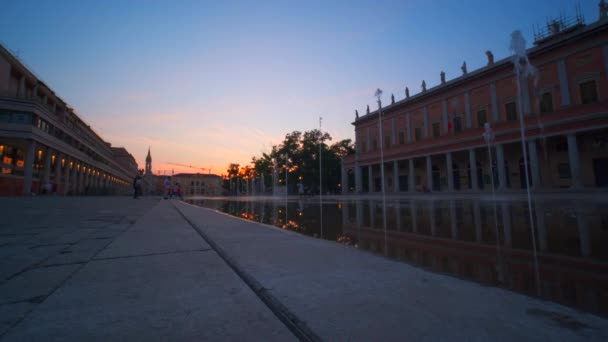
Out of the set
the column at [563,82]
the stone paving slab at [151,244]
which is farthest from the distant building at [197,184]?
the stone paving slab at [151,244]

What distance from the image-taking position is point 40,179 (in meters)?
37.4

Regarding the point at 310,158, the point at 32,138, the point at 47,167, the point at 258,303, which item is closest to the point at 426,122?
the point at 310,158

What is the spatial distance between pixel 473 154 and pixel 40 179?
176 ft

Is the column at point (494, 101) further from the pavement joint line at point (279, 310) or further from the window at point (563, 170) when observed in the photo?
the pavement joint line at point (279, 310)

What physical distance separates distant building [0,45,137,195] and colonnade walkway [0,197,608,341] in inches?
1587

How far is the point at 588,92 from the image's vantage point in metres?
22.8

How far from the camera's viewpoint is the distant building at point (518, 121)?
2189cm

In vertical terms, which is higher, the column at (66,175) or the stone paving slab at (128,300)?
the column at (66,175)

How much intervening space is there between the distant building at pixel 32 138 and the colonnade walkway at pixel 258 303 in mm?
40314

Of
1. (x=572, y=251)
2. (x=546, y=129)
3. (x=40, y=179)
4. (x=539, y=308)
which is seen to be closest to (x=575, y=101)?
Answer: (x=546, y=129)

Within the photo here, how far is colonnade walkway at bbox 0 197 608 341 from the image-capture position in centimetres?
121

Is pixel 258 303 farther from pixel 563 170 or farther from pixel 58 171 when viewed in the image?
pixel 58 171

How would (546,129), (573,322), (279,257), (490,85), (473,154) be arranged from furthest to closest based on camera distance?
(490,85)
(473,154)
(546,129)
(279,257)
(573,322)

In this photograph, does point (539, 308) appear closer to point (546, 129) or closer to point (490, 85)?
point (546, 129)
